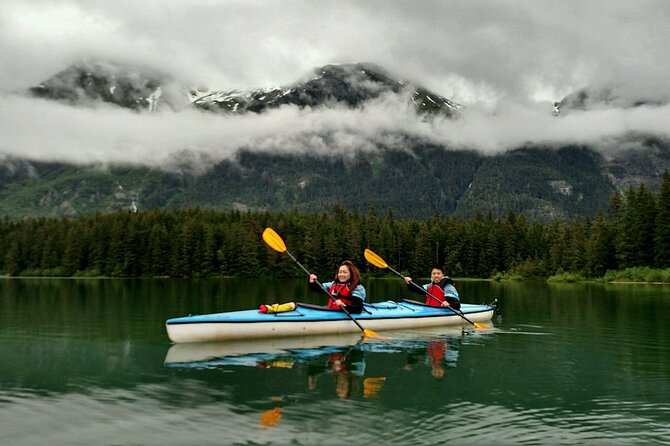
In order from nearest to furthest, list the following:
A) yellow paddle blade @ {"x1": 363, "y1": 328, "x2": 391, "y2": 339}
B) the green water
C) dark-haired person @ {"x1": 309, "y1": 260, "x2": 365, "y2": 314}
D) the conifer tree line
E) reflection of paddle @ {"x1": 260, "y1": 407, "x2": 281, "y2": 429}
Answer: the green water, reflection of paddle @ {"x1": 260, "y1": 407, "x2": 281, "y2": 429}, yellow paddle blade @ {"x1": 363, "y1": 328, "x2": 391, "y2": 339}, dark-haired person @ {"x1": 309, "y1": 260, "x2": 365, "y2": 314}, the conifer tree line

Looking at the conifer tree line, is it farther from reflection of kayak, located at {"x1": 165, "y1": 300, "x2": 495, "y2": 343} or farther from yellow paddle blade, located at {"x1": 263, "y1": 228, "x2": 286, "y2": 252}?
yellow paddle blade, located at {"x1": 263, "y1": 228, "x2": 286, "y2": 252}

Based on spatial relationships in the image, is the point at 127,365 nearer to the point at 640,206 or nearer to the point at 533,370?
the point at 533,370

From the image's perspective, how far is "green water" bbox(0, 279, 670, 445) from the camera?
35.0ft

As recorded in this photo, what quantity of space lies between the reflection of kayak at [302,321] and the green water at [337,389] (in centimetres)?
47

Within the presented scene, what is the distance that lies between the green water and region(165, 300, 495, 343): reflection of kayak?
0.47 meters

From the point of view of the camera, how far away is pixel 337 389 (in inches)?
548

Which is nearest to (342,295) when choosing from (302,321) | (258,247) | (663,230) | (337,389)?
(302,321)

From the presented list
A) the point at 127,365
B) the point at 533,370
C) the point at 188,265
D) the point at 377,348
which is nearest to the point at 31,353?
the point at 127,365

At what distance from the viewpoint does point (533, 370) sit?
16.5m

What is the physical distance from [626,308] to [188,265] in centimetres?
9689

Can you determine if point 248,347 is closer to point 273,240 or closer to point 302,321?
point 302,321

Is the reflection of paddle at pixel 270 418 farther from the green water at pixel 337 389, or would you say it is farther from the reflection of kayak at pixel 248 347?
the reflection of kayak at pixel 248 347

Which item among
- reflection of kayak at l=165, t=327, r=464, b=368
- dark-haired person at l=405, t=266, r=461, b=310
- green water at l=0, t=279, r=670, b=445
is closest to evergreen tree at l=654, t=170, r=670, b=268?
green water at l=0, t=279, r=670, b=445

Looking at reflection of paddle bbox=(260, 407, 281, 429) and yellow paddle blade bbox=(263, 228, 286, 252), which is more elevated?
yellow paddle blade bbox=(263, 228, 286, 252)
